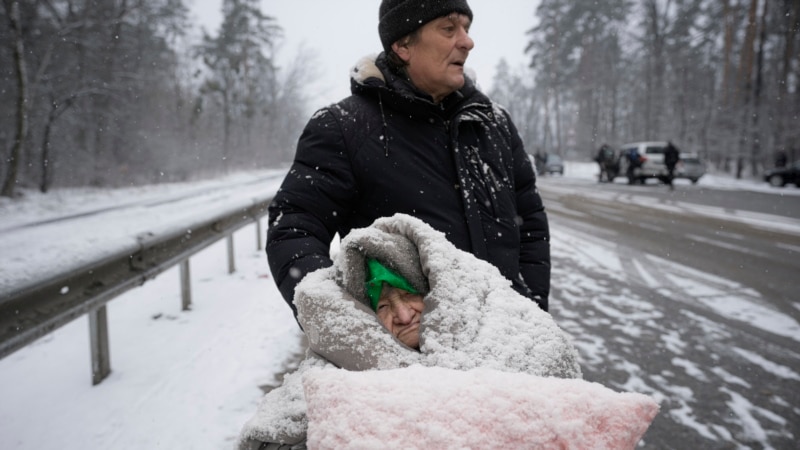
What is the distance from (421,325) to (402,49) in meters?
1.07

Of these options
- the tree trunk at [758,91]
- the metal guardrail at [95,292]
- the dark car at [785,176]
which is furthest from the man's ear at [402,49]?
the tree trunk at [758,91]

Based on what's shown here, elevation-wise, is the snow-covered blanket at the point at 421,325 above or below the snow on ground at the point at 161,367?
above

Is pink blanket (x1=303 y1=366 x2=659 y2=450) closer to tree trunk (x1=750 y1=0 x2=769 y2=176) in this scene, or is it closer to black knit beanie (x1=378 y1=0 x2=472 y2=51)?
black knit beanie (x1=378 y1=0 x2=472 y2=51)

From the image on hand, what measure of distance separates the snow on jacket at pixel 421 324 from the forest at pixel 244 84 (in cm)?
1996

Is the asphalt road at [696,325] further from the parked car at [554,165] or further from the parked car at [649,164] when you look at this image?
the parked car at [554,165]

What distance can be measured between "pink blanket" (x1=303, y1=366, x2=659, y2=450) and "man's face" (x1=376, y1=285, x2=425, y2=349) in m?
0.34

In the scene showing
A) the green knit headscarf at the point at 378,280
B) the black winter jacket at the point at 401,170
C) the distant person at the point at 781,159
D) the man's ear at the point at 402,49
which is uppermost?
the distant person at the point at 781,159

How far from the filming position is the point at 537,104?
8306cm

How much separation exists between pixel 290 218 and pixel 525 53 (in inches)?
2281

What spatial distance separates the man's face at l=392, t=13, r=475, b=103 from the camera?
1.67 meters

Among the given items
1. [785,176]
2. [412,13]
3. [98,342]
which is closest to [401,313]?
[412,13]

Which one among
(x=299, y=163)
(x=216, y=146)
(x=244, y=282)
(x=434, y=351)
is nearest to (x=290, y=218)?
(x=299, y=163)

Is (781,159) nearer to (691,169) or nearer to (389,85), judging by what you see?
(691,169)

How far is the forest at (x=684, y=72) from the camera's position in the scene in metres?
27.7
